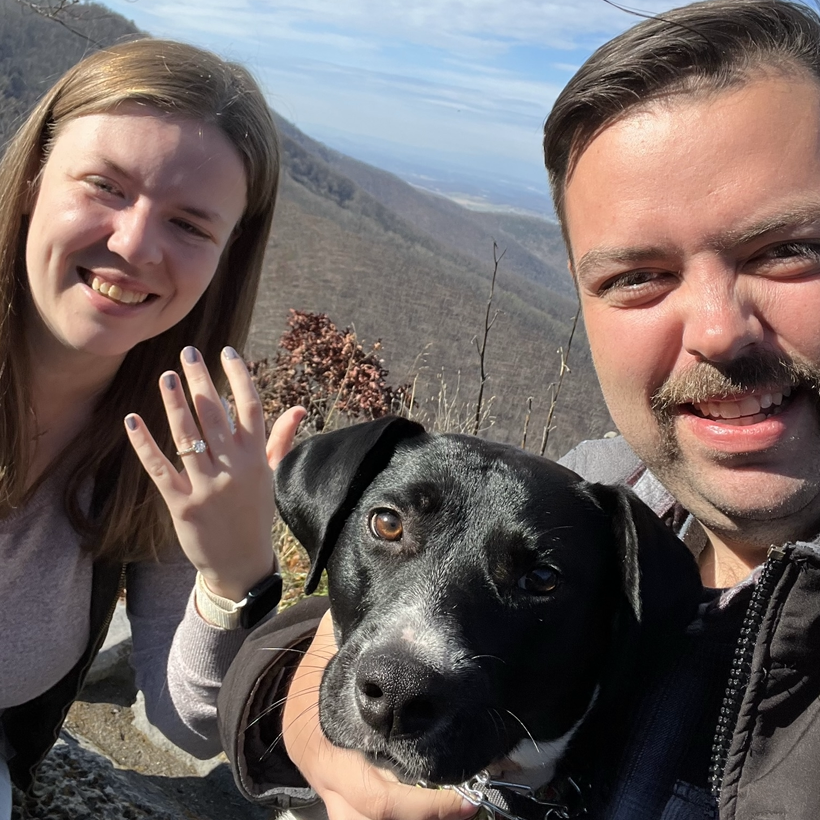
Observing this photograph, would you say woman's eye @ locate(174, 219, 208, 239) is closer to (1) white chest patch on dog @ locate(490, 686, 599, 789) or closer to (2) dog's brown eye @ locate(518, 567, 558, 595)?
(2) dog's brown eye @ locate(518, 567, 558, 595)

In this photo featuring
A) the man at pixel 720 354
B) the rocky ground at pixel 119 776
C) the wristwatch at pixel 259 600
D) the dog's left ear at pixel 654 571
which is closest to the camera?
the man at pixel 720 354

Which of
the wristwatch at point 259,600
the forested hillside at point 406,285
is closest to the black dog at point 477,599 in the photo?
the wristwatch at point 259,600

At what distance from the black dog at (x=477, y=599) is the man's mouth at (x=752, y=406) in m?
0.31

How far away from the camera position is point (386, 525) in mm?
2004

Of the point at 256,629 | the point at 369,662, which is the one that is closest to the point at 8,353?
the point at 256,629

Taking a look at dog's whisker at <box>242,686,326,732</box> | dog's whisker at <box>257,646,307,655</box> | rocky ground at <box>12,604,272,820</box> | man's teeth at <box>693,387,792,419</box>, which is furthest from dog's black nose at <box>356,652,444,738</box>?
rocky ground at <box>12,604,272,820</box>

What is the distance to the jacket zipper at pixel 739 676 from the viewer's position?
1549 millimetres

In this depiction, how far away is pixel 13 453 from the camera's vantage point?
255 centimetres

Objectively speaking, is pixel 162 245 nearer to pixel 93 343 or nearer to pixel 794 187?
pixel 93 343

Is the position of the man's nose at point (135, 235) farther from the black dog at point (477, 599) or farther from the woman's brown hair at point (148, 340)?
the black dog at point (477, 599)

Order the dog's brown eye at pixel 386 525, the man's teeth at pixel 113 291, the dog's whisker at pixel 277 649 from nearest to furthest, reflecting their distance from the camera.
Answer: the dog's brown eye at pixel 386 525 < the dog's whisker at pixel 277 649 < the man's teeth at pixel 113 291

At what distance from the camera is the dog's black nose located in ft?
5.43

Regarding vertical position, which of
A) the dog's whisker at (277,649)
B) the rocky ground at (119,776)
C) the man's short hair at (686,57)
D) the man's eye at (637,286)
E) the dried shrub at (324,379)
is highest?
the man's short hair at (686,57)

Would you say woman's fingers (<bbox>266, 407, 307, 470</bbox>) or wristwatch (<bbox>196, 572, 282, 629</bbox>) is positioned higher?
woman's fingers (<bbox>266, 407, 307, 470</bbox>)
